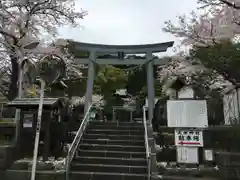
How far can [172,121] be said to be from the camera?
8164mm

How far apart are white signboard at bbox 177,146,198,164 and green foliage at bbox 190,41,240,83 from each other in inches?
117

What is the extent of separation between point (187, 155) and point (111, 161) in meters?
2.36

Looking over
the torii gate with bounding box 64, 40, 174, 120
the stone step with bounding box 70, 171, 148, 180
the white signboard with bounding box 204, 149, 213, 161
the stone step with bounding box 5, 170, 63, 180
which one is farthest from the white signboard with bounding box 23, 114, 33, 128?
the torii gate with bounding box 64, 40, 174, 120

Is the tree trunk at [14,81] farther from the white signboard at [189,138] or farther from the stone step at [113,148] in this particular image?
the white signboard at [189,138]

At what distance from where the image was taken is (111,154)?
9023 mm

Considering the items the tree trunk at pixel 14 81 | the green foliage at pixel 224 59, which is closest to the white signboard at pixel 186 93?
the green foliage at pixel 224 59

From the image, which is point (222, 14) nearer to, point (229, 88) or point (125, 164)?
point (229, 88)

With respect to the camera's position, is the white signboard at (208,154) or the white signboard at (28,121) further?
the white signboard at (28,121)

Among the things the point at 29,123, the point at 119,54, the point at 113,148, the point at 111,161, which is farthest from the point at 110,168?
the point at 119,54

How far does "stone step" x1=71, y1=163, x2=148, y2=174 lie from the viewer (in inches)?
323

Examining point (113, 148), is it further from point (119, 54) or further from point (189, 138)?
point (119, 54)

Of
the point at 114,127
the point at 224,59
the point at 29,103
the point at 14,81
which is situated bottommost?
the point at 114,127

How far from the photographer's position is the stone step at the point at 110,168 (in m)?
8.21

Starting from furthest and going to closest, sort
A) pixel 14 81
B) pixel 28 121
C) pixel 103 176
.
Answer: pixel 14 81 < pixel 28 121 < pixel 103 176
